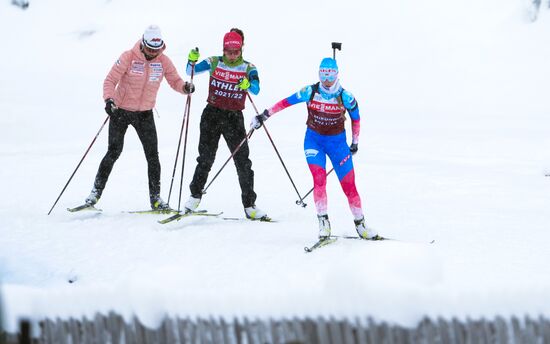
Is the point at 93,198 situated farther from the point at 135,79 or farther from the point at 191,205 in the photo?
the point at 135,79

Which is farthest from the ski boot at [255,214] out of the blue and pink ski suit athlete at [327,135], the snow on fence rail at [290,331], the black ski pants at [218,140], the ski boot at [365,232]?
the snow on fence rail at [290,331]

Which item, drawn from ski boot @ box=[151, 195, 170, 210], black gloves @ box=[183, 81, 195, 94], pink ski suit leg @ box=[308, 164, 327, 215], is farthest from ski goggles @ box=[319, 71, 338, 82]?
ski boot @ box=[151, 195, 170, 210]

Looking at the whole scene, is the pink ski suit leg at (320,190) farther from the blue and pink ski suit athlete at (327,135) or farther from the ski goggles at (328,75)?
the ski goggles at (328,75)

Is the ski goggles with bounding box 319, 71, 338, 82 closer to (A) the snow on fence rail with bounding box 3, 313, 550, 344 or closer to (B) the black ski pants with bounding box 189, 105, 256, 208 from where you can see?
(B) the black ski pants with bounding box 189, 105, 256, 208

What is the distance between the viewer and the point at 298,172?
41.9 ft

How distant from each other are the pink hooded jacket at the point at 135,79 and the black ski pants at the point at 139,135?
11 cm

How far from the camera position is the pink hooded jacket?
8375 millimetres

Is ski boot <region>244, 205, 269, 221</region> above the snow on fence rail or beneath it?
above

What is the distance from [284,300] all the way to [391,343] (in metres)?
0.66

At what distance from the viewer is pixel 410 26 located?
3153 centimetres

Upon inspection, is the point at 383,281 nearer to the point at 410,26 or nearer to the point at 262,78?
the point at 262,78

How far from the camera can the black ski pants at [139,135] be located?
860cm

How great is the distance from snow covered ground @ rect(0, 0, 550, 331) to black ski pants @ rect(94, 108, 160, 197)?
500mm

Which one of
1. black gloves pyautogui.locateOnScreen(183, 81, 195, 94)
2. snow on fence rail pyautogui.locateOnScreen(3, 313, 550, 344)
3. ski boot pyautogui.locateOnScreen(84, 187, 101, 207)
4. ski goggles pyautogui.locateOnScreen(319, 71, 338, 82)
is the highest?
black gloves pyautogui.locateOnScreen(183, 81, 195, 94)
